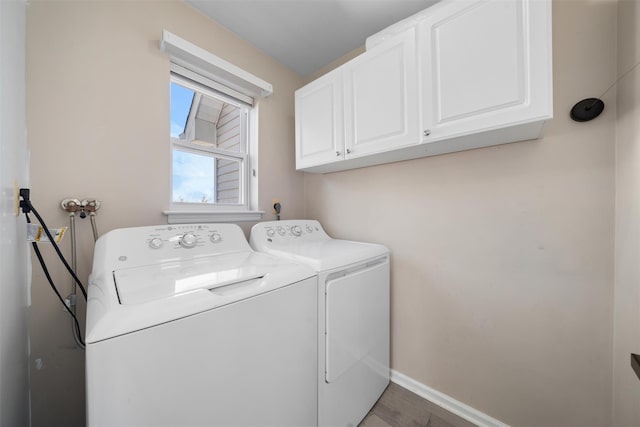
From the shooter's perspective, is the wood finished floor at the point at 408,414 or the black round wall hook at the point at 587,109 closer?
the black round wall hook at the point at 587,109

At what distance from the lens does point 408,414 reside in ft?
4.54

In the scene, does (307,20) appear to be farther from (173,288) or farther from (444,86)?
(173,288)

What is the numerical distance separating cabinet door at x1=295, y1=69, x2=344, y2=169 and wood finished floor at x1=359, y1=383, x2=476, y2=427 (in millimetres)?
1637

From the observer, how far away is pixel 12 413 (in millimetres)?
754

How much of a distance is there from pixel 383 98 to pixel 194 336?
1471mm

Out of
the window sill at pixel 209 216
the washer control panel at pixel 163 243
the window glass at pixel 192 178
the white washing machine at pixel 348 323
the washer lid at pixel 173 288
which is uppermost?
the window glass at pixel 192 178

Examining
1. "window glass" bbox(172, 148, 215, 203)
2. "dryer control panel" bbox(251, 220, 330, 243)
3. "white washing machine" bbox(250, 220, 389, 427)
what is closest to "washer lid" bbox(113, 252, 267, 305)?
"white washing machine" bbox(250, 220, 389, 427)

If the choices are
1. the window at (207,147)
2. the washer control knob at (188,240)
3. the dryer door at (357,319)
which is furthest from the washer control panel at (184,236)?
the dryer door at (357,319)

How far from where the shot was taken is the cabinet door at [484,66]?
3.04 feet

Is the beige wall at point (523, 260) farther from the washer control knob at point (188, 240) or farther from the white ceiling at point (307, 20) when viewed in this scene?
the washer control knob at point (188, 240)

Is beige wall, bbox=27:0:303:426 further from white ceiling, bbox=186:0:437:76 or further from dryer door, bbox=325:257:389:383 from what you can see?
dryer door, bbox=325:257:389:383

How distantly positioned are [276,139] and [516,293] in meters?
2.00

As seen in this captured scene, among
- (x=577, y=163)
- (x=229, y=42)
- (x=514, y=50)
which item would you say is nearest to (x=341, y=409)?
(x=577, y=163)

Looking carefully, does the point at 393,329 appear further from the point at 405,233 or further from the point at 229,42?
the point at 229,42
